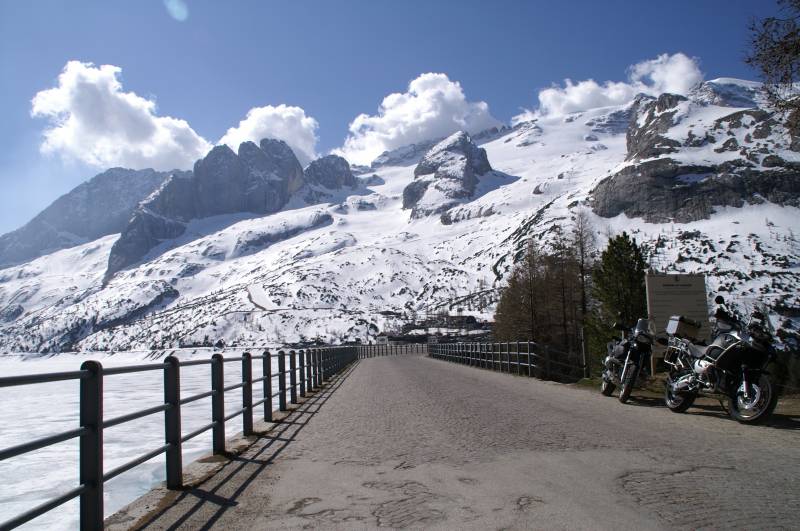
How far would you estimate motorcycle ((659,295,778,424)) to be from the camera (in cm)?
759

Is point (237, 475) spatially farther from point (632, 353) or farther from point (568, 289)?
point (568, 289)

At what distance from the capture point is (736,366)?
25.9ft

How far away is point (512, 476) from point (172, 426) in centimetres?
311

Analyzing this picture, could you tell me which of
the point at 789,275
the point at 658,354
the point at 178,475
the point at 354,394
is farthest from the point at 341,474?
the point at 789,275

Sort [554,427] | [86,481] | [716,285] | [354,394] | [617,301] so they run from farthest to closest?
[716,285]
[617,301]
[354,394]
[554,427]
[86,481]

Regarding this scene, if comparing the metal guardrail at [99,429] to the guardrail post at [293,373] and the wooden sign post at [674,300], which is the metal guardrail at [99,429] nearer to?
the guardrail post at [293,373]

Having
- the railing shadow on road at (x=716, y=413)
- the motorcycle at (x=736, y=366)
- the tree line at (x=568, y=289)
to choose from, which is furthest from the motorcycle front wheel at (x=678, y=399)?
the tree line at (x=568, y=289)

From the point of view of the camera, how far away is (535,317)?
3516cm

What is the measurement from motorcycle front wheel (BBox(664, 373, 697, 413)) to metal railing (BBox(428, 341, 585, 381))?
8.50 m

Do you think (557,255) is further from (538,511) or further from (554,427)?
(538,511)

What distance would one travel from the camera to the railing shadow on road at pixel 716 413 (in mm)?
7680

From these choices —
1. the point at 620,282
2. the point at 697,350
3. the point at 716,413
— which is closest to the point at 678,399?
the point at 716,413

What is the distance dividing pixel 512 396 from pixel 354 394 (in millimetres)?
4281

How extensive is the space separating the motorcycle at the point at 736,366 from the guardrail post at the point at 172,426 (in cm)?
671
